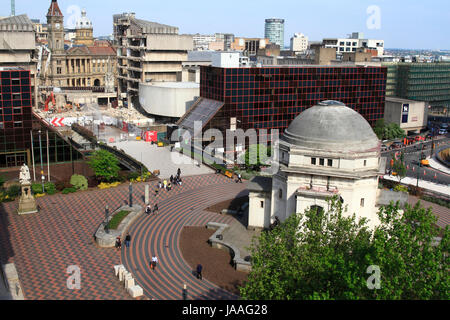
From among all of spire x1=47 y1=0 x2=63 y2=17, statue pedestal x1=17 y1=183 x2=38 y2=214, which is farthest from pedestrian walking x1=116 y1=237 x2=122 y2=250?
spire x1=47 y1=0 x2=63 y2=17

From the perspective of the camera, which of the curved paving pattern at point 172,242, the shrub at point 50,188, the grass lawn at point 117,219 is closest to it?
the curved paving pattern at point 172,242

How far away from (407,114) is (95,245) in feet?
316

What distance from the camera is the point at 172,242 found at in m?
51.2

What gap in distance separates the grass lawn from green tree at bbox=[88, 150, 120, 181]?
524 inches

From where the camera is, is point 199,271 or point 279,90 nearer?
point 199,271

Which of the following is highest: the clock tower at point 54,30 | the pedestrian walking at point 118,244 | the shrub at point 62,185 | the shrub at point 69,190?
the clock tower at point 54,30

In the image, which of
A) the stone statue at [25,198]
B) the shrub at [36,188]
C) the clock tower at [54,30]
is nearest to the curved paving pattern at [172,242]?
the stone statue at [25,198]

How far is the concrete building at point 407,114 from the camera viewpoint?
12125cm

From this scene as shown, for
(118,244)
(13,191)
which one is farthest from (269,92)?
(118,244)

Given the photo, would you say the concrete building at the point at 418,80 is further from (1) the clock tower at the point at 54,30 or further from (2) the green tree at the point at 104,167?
(1) the clock tower at the point at 54,30

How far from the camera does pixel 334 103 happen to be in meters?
51.1

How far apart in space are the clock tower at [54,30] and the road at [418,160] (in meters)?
125

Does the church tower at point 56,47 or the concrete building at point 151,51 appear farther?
the church tower at point 56,47
